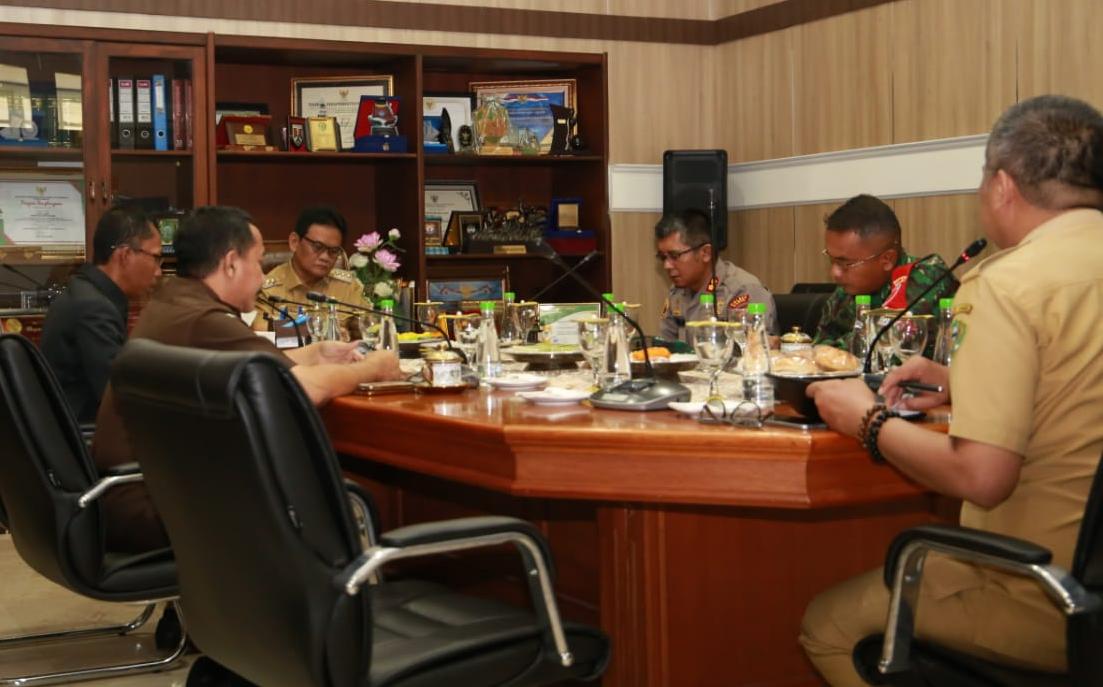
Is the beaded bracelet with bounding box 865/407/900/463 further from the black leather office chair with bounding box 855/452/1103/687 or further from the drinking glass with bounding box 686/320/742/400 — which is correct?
the drinking glass with bounding box 686/320/742/400

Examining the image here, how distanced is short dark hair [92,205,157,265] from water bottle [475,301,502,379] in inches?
61.3

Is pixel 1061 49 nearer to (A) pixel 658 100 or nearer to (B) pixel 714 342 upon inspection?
(A) pixel 658 100

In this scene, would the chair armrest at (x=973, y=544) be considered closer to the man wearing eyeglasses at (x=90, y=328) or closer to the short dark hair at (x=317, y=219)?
the man wearing eyeglasses at (x=90, y=328)

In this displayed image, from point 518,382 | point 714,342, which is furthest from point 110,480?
point 714,342

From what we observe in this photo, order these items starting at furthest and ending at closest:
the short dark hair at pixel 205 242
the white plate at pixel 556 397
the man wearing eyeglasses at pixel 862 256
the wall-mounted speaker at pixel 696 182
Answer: the wall-mounted speaker at pixel 696 182 < the man wearing eyeglasses at pixel 862 256 < the short dark hair at pixel 205 242 < the white plate at pixel 556 397

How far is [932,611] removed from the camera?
210 cm

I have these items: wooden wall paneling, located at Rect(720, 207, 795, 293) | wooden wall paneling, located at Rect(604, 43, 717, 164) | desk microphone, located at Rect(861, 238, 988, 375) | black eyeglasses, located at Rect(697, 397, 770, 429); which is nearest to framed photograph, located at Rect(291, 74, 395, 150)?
wooden wall paneling, located at Rect(604, 43, 717, 164)

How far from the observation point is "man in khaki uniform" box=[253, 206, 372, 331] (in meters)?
5.51

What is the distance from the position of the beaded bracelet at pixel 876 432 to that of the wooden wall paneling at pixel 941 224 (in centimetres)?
359

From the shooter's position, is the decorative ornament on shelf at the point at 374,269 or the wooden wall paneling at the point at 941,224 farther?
the wooden wall paneling at the point at 941,224

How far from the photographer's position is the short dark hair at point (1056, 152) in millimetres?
2088

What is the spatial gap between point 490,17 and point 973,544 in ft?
17.4

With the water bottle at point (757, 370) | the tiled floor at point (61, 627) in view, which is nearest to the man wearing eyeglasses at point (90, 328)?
the tiled floor at point (61, 627)

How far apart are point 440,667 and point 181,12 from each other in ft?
15.6
